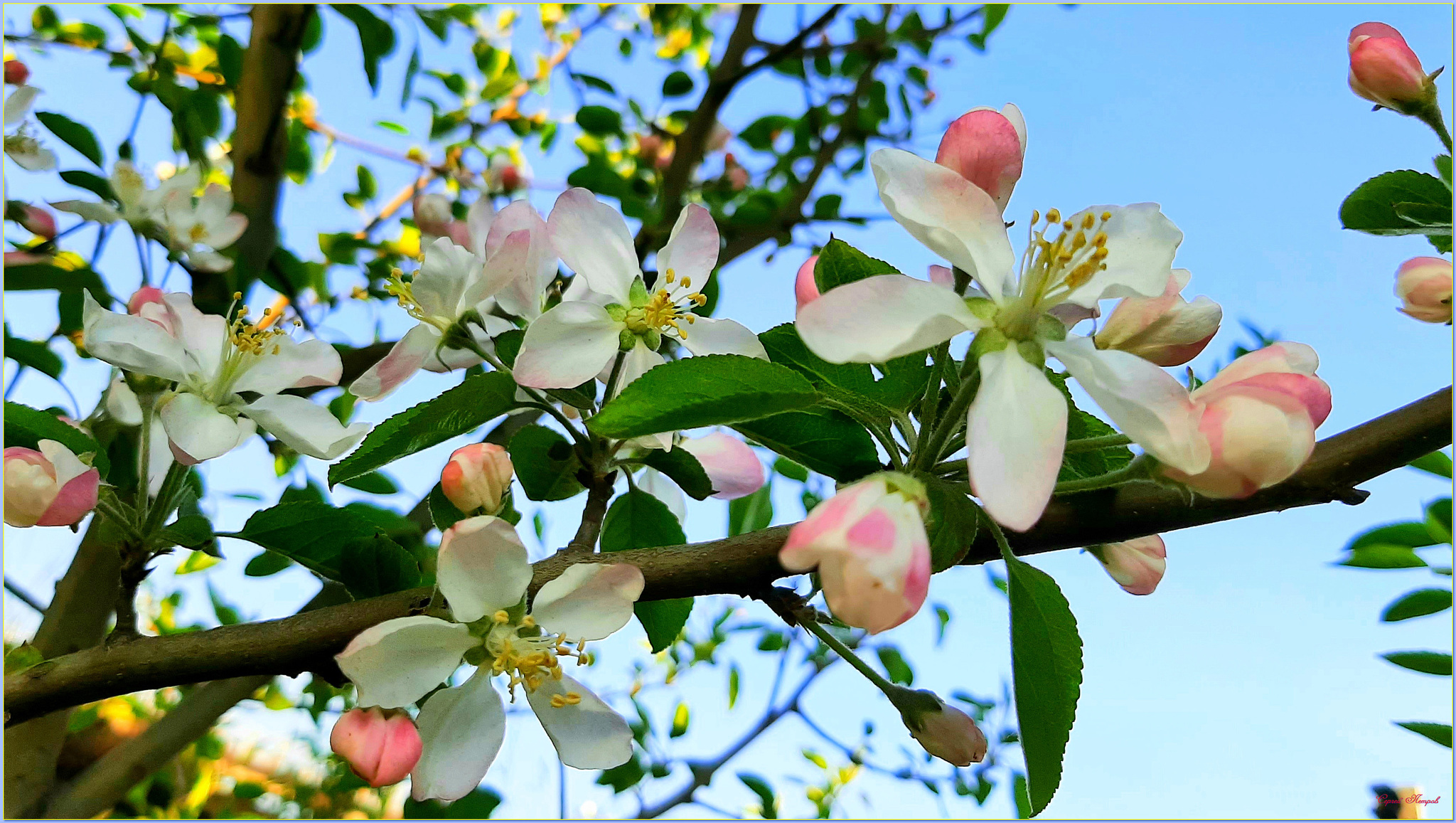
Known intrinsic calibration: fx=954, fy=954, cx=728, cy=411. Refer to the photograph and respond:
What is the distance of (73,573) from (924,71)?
2136 mm

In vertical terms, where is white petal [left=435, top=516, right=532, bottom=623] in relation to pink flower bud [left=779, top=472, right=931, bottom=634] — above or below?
above


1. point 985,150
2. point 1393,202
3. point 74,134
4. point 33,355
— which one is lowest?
point 985,150

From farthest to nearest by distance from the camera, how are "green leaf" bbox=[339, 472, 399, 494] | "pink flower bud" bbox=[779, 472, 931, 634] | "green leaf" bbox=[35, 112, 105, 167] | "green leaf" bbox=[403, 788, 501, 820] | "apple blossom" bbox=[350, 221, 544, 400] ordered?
1. "green leaf" bbox=[35, 112, 105, 167]
2. "green leaf" bbox=[339, 472, 399, 494]
3. "green leaf" bbox=[403, 788, 501, 820]
4. "apple blossom" bbox=[350, 221, 544, 400]
5. "pink flower bud" bbox=[779, 472, 931, 634]

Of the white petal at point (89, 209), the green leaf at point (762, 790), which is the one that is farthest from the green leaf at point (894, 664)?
the white petal at point (89, 209)

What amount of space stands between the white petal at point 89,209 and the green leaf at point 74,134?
0.26ft

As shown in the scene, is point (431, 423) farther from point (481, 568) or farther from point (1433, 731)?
point (1433, 731)

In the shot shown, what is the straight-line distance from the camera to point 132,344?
749mm

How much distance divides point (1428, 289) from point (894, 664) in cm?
127

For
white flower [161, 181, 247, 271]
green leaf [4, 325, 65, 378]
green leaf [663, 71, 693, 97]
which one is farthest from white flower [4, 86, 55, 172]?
green leaf [663, 71, 693, 97]

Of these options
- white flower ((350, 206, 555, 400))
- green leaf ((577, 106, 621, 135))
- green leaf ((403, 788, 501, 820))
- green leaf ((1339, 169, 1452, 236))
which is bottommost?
green leaf ((403, 788, 501, 820))

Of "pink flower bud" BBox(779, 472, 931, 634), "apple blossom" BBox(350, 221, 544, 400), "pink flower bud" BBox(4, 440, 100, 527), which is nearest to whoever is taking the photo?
"pink flower bud" BBox(779, 472, 931, 634)

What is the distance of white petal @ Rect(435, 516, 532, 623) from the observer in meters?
0.59

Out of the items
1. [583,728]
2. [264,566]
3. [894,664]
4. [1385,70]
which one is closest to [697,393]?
[583,728]

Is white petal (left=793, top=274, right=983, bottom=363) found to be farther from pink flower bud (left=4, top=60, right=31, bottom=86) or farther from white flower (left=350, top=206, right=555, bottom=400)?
pink flower bud (left=4, top=60, right=31, bottom=86)
